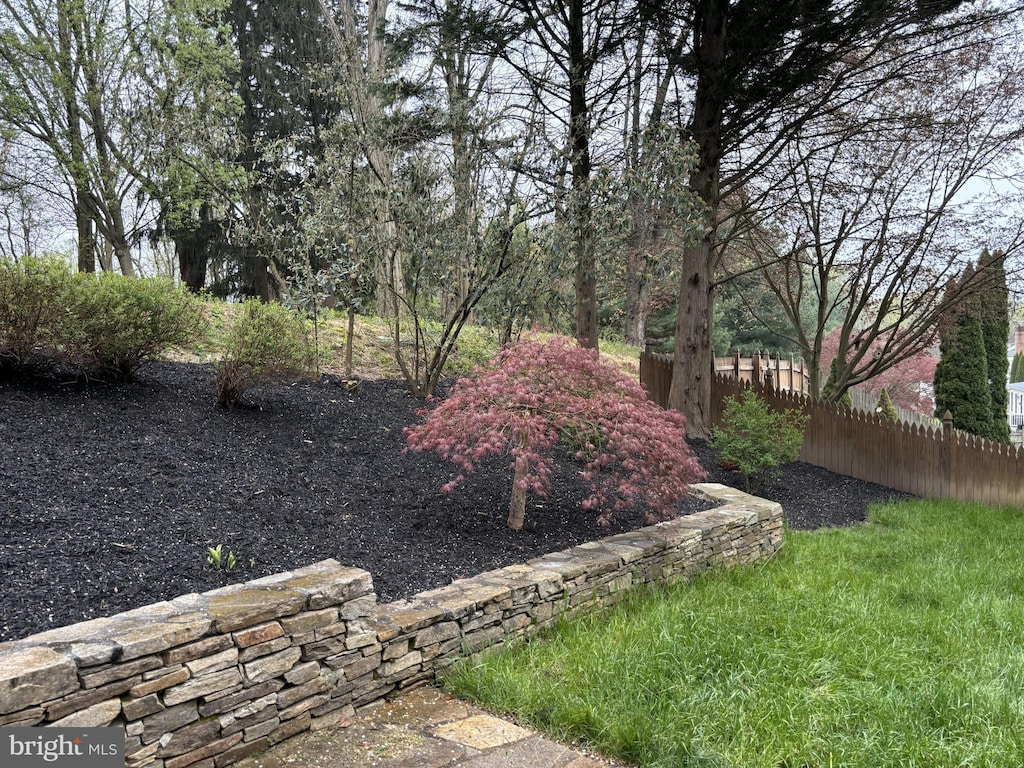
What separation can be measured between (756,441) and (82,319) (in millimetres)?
5936

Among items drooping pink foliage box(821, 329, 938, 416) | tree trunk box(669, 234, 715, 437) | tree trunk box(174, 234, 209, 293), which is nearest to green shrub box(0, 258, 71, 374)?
tree trunk box(669, 234, 715, 437)

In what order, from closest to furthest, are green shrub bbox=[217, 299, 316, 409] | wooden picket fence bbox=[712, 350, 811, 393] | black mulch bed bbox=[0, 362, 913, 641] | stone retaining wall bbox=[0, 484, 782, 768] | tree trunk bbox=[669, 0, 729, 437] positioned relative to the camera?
stone retaining wall bbox=[0, 484, 782, 768]
black mulch bed bbox=[0, 362, 913, 641]
green shrub bbox=[217, 299, 316, 409]
tree trunk bbox=[669, 0, 729, 437]
wooden picket fence bbox=[712, 350, 811, 393]

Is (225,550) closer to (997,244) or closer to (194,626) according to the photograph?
(194,626)

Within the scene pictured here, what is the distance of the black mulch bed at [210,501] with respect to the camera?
313 cm

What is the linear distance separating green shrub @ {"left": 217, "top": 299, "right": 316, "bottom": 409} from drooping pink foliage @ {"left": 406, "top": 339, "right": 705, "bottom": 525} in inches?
60.9

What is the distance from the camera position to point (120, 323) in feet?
16.0

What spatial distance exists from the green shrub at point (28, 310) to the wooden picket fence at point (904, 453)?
7656mm

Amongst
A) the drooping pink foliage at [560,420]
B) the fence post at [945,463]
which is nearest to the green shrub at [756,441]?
the fence post at [945,463]

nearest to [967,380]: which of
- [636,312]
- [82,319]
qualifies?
[636,312]

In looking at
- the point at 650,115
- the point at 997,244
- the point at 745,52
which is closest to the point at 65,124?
the point at 650,115

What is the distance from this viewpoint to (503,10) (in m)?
7.73

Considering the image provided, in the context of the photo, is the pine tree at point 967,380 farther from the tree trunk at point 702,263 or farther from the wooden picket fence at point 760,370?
the tree trunk at point 702,263

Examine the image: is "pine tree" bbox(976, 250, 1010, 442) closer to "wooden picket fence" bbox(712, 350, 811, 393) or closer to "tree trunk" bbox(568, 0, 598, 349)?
"wooden picket fence" bbox(712, 350, 811, 393)

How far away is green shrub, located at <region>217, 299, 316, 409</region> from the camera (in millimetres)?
5277
